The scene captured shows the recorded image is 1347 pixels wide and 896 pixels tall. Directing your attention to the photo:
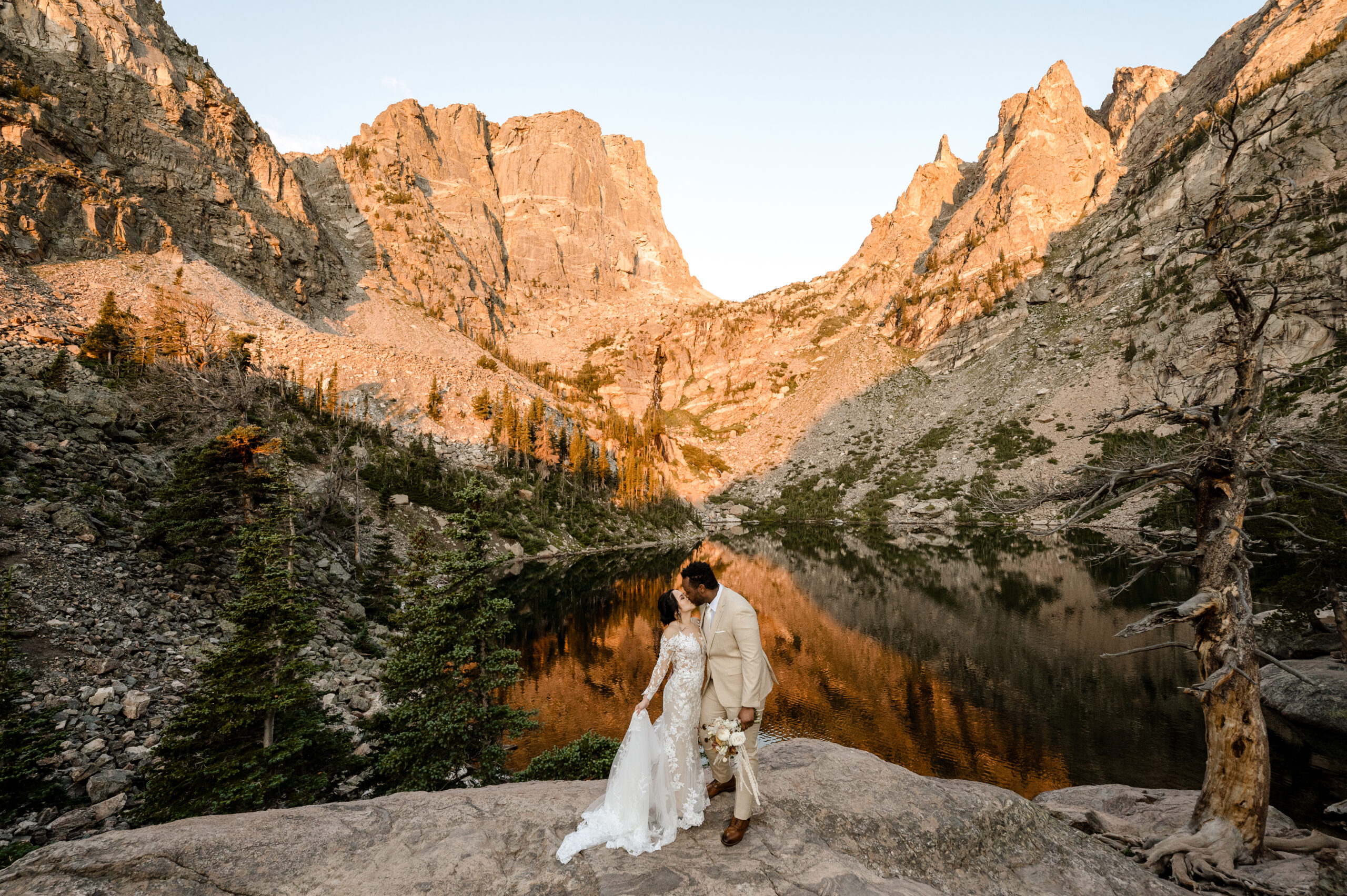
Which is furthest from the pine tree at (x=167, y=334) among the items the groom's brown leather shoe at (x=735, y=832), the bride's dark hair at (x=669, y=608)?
the groom's brown leather shoe at (x=735, y=832)

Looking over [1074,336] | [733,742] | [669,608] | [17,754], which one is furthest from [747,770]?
[1074,336]

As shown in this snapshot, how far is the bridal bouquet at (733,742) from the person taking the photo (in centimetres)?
562

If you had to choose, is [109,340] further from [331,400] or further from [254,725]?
[254,725]

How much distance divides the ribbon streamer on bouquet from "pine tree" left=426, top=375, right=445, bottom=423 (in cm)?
7515

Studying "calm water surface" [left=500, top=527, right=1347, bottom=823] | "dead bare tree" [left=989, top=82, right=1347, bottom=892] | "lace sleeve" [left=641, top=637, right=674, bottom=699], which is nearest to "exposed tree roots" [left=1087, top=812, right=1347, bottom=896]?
"dead bare tree" [left=989, top=82, right=1347, bottom=892]

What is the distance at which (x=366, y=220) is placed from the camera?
139625mm

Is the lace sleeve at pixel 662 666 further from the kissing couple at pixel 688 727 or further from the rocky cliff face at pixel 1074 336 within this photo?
the rocky cliff face at pixel 1074 336

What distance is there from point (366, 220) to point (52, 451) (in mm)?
148044

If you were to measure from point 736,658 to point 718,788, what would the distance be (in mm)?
1939

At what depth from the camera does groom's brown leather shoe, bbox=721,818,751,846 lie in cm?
549

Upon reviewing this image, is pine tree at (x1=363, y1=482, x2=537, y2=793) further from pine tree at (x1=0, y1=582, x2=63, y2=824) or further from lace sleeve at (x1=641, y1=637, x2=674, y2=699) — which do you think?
lace sleeve at (x1=641, y1=637, x2=674, y2=699)

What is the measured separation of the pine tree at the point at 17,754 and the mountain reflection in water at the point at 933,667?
9.78 meters

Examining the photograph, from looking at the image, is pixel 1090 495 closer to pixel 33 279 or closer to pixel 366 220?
pixel 33 279

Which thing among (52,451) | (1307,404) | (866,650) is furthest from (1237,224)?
(1307,404)
